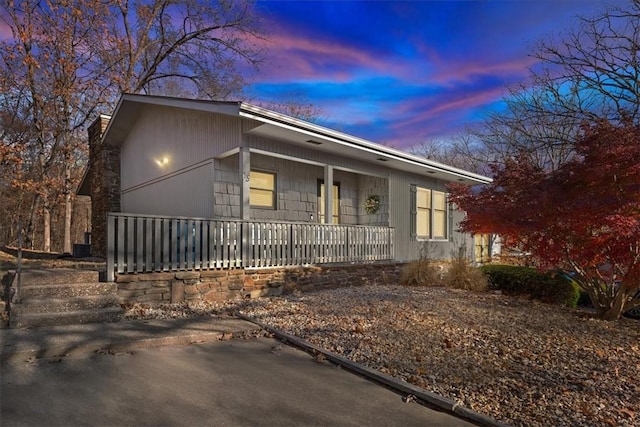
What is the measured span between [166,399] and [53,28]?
1822 centimetres

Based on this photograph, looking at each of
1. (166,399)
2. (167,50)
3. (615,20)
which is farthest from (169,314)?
(167,50)

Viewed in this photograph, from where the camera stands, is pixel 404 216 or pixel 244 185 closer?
pixel 244 185

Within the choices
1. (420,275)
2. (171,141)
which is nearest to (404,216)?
(420,275)

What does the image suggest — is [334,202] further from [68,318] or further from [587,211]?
[68,318]

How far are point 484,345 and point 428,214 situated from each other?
28.6 feet

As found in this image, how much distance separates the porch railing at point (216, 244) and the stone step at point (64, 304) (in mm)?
553

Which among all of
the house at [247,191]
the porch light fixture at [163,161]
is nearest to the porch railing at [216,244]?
the house at [247,191]

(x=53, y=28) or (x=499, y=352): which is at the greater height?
(x=53, y=28)

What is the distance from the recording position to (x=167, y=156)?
10312 millimetres

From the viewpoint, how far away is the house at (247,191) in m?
7.14

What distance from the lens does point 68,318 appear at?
5.10 meters

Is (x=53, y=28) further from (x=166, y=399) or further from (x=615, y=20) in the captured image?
(x=615, y=20)

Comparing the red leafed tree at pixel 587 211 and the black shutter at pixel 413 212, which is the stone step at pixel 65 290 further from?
the black shutter at pixel 413 212

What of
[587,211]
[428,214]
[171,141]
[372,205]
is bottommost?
[587,211]
